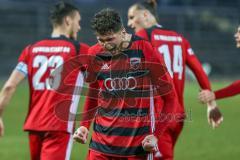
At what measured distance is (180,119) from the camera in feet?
25.4

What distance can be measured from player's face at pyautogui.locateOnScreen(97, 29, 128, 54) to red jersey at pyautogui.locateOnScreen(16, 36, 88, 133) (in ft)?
4.83

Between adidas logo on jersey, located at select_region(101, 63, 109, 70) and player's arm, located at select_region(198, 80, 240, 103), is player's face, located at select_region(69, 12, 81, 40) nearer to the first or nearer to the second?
player's arm, located at select_region(198, 80, 240, 103)

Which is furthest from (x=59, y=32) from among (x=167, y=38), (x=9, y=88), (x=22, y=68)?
(x=167, y=38)

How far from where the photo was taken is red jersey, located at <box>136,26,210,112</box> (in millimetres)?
7875

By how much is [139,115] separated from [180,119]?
2085 mm

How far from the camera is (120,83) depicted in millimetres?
5840

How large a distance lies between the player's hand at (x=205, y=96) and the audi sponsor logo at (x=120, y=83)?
1.83 m

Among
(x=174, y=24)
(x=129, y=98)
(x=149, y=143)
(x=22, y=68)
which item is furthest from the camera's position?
(x=174, y=24)

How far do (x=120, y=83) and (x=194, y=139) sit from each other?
765cm

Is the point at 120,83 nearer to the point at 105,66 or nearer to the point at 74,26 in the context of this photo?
the point at 105,66

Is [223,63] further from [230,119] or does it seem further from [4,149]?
[4,149]

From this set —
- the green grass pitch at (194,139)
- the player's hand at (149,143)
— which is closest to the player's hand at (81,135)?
the player's hand at (149,143)

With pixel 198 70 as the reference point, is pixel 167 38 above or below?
above

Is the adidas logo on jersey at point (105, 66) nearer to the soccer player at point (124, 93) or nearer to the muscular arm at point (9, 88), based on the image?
the soccer player at point (124, 93)
